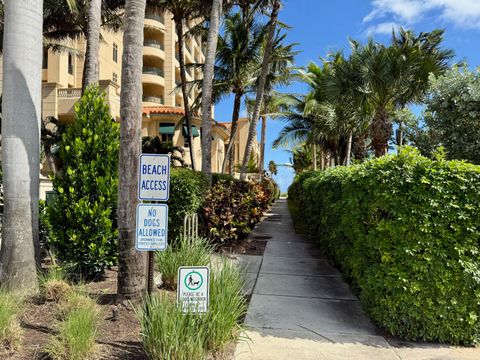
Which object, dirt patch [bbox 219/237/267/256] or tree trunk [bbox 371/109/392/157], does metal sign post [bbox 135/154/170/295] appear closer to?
dirt patch [bbox 219/237/267/256]

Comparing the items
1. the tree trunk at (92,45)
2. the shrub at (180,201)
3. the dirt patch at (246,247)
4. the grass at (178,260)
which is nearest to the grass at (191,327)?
the grass at (178,260)

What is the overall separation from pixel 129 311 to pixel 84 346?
1185 millimetres

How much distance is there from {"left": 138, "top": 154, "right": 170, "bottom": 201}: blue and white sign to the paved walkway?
6.54 ft

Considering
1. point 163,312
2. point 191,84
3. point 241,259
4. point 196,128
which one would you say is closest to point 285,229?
point 241,259

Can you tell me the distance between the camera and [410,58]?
12094mm

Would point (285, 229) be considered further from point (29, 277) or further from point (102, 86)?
point (102, 86)

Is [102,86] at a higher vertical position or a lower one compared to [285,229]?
higher

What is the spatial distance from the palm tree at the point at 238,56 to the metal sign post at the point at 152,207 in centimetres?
1511

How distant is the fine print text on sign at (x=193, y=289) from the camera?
3.60 m

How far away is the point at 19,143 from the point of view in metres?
5.07

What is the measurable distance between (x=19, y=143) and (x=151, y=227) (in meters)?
2.46

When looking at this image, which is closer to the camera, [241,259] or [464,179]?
[464,179]

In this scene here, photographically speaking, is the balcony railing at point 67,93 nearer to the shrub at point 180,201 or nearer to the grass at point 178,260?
the shrub at point 180,201

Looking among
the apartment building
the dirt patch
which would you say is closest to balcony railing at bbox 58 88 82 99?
the apartment building
